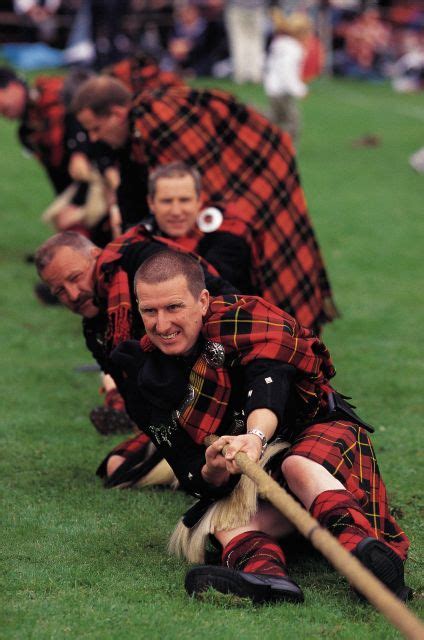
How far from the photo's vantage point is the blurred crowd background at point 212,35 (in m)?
18.6

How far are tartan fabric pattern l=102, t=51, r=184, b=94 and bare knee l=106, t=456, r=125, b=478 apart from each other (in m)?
3.92

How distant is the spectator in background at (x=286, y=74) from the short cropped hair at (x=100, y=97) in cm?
596

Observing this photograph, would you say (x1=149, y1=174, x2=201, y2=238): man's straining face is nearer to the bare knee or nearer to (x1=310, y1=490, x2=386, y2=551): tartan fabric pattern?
the bare knee

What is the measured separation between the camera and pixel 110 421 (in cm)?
530

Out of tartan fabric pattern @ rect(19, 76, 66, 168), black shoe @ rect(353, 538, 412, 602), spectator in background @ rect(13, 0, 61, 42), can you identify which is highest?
black shoe @ rect(353, 538, 412, 602)

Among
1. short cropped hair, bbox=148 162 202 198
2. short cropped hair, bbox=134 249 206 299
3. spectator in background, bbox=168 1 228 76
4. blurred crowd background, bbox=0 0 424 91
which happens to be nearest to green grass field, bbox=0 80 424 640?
short cropped hair, bbox=134 249 206 299

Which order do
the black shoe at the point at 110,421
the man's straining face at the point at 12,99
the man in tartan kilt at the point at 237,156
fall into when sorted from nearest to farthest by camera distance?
the black shoe at the point at 110,421 < the man in tartan kilt at the point at 237,156 < the man's straining face at the point at 12,99

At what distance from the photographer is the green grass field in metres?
3.24

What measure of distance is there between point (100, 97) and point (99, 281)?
1659 millimetres

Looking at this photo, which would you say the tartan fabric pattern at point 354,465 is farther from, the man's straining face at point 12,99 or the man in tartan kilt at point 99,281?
the man's straining face at point 12,99

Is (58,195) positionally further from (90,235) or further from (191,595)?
(191,595)

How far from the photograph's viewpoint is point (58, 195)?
8734mm

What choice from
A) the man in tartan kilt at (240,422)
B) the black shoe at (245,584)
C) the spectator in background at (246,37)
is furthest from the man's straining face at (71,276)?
the spectator in background at (246,37)

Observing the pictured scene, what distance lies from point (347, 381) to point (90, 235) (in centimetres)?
236
